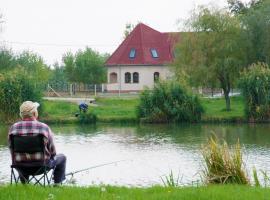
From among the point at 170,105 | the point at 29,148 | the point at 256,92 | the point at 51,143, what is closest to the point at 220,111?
the point at 256,92

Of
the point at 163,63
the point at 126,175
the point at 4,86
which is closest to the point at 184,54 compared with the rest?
the point at 4,86

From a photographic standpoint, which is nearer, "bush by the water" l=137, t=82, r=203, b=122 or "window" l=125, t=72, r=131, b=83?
"bush by the water" l=137, t=82, r=203, b=122

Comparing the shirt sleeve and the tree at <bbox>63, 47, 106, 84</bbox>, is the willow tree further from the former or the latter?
the shirt sleeve

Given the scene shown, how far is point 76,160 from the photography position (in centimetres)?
1973

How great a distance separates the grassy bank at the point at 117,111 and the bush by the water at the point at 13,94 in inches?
63.7

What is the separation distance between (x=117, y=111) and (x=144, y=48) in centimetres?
1721

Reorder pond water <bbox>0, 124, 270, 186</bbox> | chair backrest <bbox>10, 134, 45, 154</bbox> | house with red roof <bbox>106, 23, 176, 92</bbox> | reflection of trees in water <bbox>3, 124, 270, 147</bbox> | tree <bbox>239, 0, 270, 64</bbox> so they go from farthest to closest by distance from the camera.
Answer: house with red roof <bbox>106, 23, 176, 92</bbox>
tree <bbox>239, 0, 270, 64</bbox>
reflection of trees in water <bbox>3, 124, 270, 147</bbox>
pond water <bbox>0, 124, 270, 186</bbox>
chair backrest <bbox>10, 134, 45, 154</bbox>

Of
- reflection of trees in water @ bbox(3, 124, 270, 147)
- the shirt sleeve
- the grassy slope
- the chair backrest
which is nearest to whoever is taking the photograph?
the grassy slope

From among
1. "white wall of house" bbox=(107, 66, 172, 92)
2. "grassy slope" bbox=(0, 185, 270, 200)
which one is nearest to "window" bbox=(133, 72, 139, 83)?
"white wall of house" bbox=(107, 66, 172, 92)

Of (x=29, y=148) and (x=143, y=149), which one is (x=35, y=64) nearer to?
(x=143, y=149)

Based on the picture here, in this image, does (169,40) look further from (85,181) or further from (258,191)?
(258,191)

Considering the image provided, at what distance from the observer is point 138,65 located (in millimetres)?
56781

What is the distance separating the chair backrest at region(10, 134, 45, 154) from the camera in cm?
915

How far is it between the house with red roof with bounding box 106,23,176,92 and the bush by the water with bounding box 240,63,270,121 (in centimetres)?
1779
